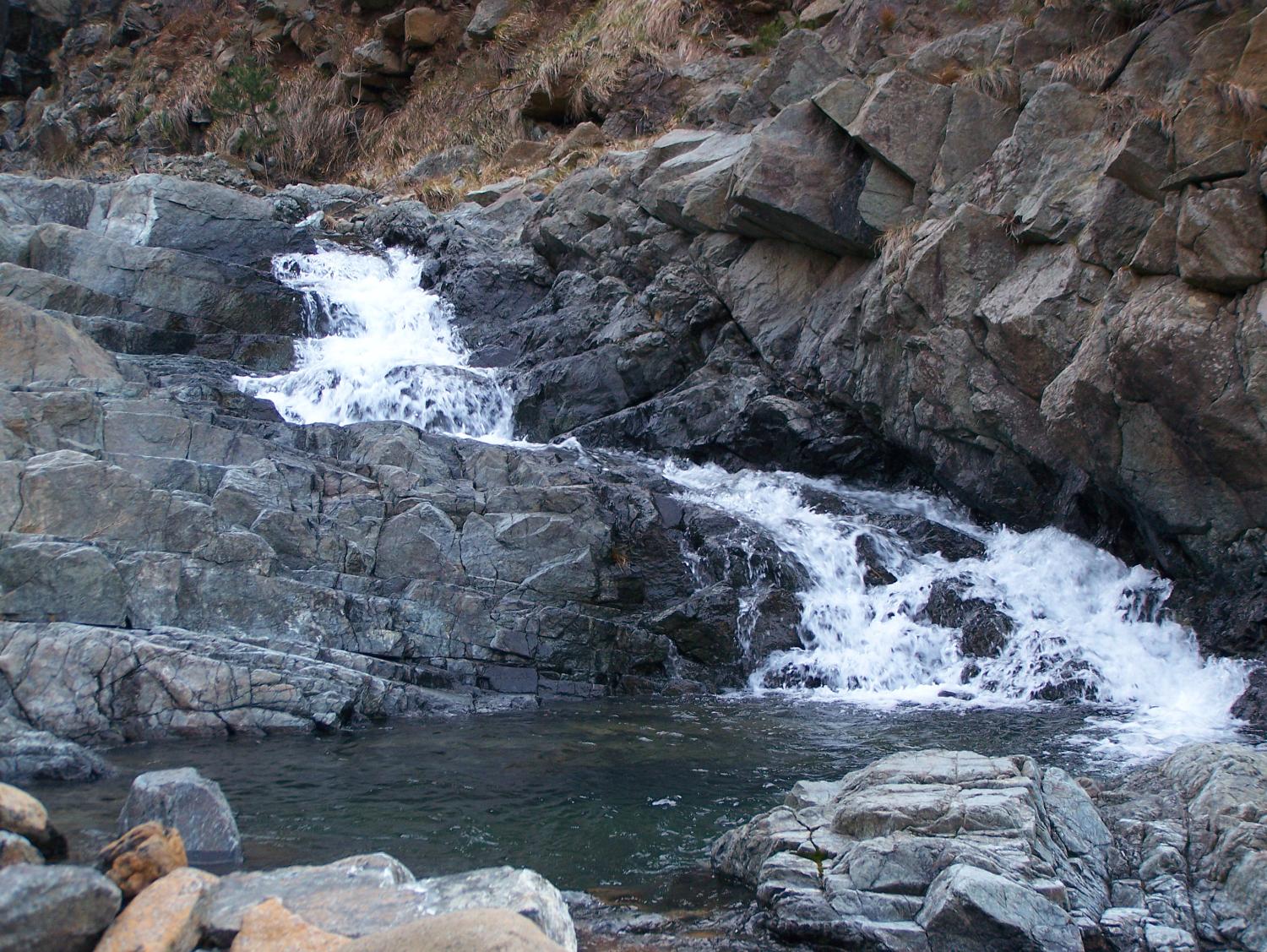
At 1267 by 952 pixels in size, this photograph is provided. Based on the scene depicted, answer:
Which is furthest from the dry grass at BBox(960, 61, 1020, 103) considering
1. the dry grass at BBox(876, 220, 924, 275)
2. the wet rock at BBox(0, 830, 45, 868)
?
the wet rock at BBox(0, 830, 45, 868)

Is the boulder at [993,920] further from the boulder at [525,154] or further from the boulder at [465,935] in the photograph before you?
the boulder at [525,154]

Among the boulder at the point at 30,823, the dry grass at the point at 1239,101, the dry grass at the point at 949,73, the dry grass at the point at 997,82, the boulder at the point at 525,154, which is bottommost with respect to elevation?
the boulder at the point at 30,823

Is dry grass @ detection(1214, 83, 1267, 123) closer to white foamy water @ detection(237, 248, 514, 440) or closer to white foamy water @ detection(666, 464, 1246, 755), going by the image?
white foamy water @ detection(666, 464, 1246, 755)

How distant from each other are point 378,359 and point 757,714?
1166 centimetres

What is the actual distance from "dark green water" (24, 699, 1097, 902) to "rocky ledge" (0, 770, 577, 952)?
0.99 m

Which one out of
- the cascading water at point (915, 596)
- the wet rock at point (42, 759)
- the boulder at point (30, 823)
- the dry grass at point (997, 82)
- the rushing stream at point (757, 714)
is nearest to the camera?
the boulder at point (30, 823)

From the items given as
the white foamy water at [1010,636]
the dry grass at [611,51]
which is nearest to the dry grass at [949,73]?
the white foamy water at [1010,636]

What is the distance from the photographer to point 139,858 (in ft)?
15.1

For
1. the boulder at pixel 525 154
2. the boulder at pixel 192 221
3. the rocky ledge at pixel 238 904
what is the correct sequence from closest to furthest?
the rocky ledge at pixel 238 904 → the boulder at pixel 192 221 → the boulder at pixel 525 154

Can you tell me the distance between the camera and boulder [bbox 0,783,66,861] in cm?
484

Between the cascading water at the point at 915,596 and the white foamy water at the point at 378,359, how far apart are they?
0.04 m

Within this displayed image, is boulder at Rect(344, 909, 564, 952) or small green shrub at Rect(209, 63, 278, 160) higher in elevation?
small green shrub at Rect(209, 63, 278, 160)

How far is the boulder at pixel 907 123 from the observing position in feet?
48.9

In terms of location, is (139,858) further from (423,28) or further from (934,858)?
(423,28)
